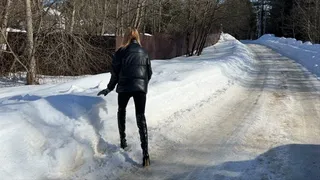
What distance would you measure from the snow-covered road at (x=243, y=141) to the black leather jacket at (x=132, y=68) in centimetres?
114

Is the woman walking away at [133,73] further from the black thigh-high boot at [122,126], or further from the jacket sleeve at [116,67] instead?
the black thigh-high boot at [122,126]

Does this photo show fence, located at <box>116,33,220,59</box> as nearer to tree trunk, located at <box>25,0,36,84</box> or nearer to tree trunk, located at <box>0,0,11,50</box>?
tree trunk, located at <box>25,0,36,84</box>

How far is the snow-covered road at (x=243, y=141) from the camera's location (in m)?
5.19

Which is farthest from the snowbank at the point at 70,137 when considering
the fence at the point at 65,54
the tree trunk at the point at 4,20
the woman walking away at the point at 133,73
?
the tree trunk at the point at 4,20

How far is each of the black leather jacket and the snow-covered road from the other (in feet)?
3.72

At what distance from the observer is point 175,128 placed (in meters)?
7.39

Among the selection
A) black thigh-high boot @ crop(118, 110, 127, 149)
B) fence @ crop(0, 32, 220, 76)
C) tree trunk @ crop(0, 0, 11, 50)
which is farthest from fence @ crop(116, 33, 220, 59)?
black thigh-high boot @ crop(118, 110, 127, 149)

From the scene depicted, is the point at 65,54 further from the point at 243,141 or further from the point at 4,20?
the point at 243,141

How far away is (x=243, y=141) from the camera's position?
21.6 feet

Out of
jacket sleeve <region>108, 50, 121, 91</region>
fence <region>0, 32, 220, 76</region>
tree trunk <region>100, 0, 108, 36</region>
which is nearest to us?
jacket sleeve <region>108, 50, 121, 91</region>

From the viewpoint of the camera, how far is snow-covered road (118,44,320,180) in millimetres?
5188

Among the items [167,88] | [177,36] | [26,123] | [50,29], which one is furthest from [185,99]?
[177,36]

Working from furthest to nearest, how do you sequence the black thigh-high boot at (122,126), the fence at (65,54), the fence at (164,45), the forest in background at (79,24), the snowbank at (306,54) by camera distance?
1. the fence at (164,45)
2. the snowbank at (306,54)
3. the fence at (65,54)
4. the forest in background at (79,24)
5. the black thigh-high boot at (122,126)

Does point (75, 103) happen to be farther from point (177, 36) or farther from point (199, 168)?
point (177, 36)
